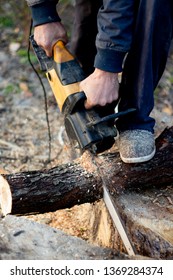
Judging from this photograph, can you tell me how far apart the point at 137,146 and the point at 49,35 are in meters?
0.79

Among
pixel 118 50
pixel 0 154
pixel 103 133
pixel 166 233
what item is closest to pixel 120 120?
pixel 103 133

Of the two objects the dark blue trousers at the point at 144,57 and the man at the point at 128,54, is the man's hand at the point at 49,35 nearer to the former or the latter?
the man at the point at 128,54

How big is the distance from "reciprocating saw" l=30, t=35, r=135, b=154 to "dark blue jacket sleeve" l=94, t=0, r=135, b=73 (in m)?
0.21

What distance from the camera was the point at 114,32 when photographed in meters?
2.26

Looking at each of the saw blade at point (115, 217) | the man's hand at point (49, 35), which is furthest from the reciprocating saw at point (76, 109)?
the saw blade at point (115, 217)

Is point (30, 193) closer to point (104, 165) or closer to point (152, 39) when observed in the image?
point (104, 165)

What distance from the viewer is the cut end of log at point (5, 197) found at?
2.27 metres

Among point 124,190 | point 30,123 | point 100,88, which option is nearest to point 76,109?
point 100,88

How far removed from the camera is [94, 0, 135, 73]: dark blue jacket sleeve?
88.4 inches

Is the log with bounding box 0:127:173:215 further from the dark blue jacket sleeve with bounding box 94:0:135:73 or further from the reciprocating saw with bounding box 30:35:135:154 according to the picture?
the dark blue jacket sleeve with bounding box 94:0:135:73

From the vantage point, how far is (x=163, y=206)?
2.49 m

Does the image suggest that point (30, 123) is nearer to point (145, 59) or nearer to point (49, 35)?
point (49, 35)

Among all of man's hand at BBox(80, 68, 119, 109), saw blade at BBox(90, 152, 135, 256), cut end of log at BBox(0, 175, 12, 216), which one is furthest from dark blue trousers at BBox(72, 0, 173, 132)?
cut end of log at BBox(0, 175, 12, 216)
